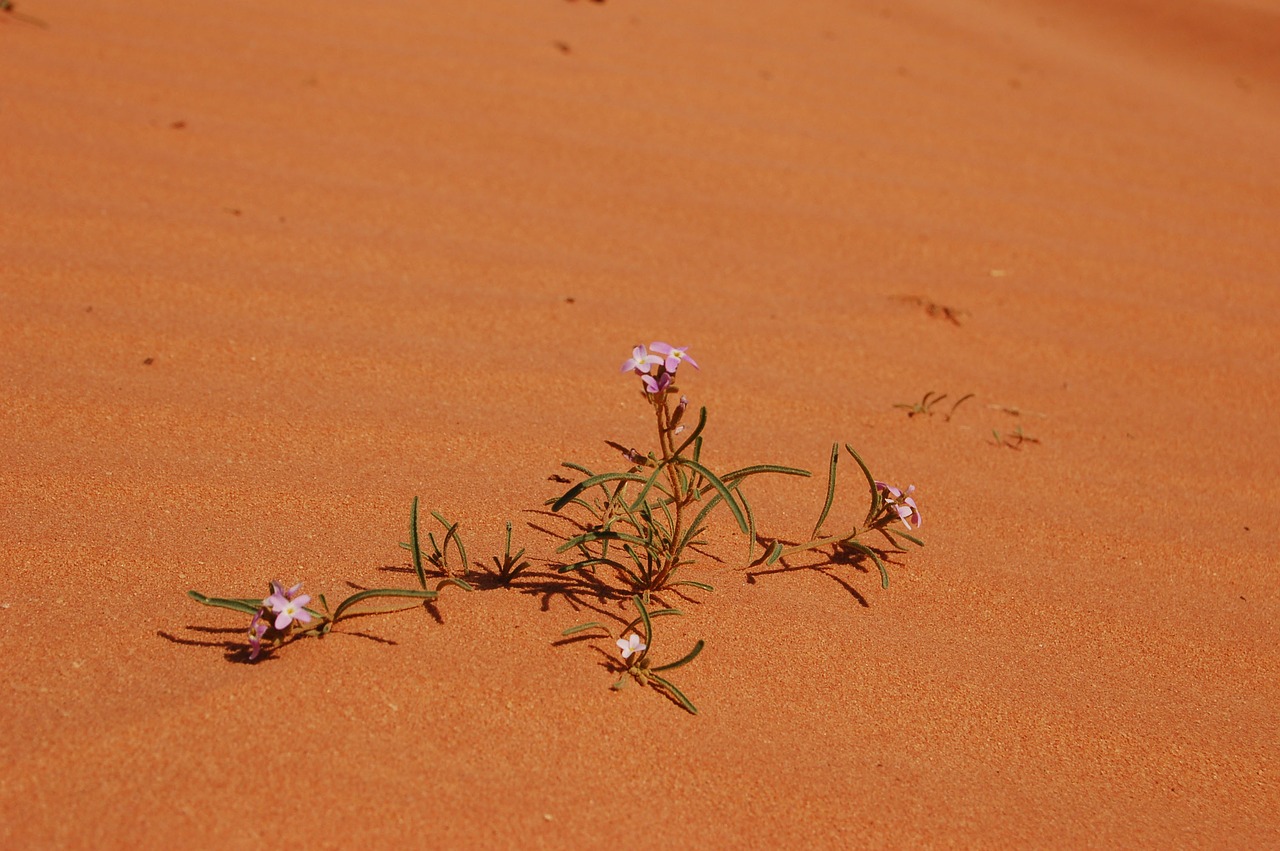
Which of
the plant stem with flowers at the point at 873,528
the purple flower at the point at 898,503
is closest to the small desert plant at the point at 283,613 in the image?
the plant stem with flowers at the point at 873,528

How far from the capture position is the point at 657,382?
1.43 meters

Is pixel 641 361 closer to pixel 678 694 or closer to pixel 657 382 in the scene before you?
pixel 657 382

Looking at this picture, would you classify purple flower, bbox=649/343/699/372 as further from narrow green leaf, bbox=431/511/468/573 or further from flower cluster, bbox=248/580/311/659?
flower cluster, bbox=248/580/311/659

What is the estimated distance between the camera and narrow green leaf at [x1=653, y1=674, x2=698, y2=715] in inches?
55.0

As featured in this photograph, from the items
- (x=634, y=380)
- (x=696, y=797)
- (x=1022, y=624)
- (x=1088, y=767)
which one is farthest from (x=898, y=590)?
(x=634, y=380)

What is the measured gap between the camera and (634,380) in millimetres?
2338

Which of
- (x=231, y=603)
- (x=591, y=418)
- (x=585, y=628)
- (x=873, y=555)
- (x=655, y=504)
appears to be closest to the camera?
(x=231, y=603)

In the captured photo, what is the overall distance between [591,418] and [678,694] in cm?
85

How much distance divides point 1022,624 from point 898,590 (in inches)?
7.5

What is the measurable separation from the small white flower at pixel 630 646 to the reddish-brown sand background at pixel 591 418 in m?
0.04

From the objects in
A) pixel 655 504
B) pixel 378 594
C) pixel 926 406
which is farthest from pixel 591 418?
pixel 378 594

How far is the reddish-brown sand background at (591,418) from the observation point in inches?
51.7

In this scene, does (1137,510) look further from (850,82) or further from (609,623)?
(850,82)

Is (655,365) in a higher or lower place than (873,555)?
higher
